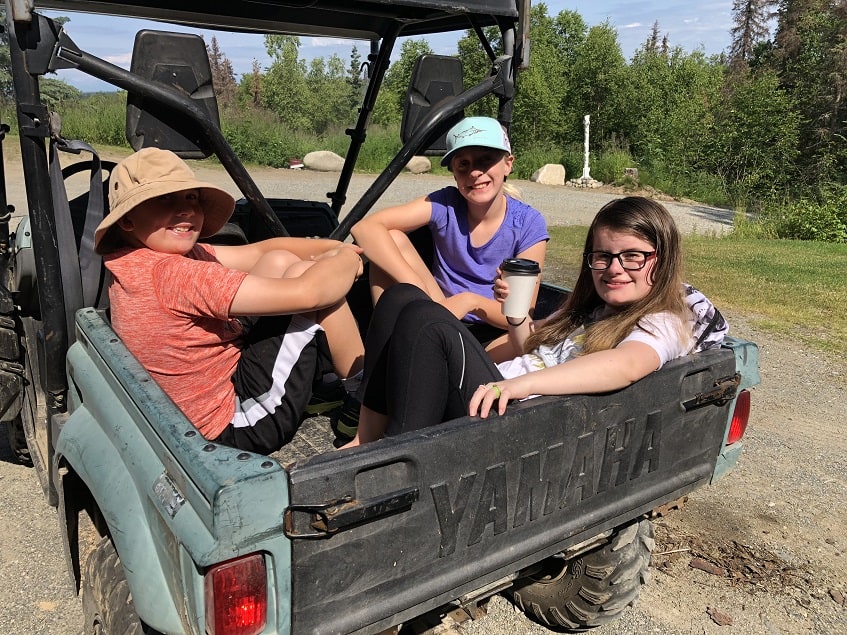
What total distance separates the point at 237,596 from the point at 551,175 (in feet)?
60.5

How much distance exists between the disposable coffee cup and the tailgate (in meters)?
0.52

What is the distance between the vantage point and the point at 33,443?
8.99 feet

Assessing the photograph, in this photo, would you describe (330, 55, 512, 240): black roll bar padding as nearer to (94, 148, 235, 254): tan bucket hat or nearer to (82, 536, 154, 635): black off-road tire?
(94, 148, 235, 254): tan bucket hat

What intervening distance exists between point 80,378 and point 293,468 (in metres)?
1.03

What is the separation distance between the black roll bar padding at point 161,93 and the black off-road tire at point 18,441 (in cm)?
177

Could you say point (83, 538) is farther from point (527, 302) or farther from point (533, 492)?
point (527, 302)

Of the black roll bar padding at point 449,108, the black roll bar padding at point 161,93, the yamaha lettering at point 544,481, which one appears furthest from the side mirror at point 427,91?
the yamaha lettering at point 544,481

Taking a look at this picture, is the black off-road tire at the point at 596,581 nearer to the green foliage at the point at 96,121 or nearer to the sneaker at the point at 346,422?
the sneaker at the point at 346,422

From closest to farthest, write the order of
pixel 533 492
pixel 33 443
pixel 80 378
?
1. pixel 533 492
2. pixel 80 378
3. pixel 33 443

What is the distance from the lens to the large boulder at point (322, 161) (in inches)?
672

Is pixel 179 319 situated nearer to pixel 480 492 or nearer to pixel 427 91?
pixel 480 492

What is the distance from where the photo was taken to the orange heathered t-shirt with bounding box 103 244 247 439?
1914 mm

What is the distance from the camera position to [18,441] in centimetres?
349

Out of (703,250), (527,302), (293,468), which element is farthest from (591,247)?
(703,250)
